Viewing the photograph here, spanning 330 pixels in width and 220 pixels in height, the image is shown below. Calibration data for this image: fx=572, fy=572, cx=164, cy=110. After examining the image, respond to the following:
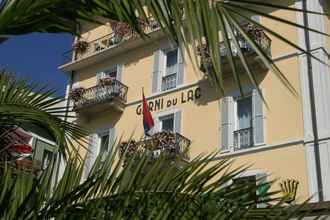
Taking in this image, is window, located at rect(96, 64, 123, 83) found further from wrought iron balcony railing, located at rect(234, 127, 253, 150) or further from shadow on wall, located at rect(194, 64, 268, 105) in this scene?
wrought iron balcony railing, located at rect(234, 127, 253, 150)

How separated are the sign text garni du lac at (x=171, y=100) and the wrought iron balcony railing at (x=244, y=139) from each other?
209 centimetres

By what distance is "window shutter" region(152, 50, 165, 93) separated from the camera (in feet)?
58.7

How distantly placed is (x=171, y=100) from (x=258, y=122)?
3.49m

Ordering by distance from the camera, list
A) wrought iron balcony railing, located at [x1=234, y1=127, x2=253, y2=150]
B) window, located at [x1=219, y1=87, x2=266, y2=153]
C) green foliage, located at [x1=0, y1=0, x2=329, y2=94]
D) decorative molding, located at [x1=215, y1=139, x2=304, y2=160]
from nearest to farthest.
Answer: green foliage, located at [x1=0, y1=0, x2=329, y2=94]
decorative molding, located at [x1=215, y1=139, x2=304, y2=160]
window, located at [x1=219, y1=87, x2=266, y2=153]
wrought iron balcony railing, located at [x1=234, y1=127, x2=253, y2=150]

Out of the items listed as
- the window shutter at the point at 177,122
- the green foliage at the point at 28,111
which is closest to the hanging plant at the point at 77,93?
the window shutter at the point at 177,122

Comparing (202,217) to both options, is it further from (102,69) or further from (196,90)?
(102,69)

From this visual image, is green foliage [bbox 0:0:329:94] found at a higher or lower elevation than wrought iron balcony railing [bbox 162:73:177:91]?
lower

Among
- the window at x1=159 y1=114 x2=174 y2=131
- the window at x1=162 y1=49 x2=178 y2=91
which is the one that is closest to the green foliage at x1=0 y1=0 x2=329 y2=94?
the window at x1=159 y1=114 x2=174 y2=131

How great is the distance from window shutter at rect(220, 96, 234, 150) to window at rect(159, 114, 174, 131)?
6.92 ft

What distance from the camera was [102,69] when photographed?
794 inches

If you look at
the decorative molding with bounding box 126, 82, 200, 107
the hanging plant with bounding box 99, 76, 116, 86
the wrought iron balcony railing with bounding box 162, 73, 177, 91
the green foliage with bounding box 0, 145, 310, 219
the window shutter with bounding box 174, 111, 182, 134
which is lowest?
the green foliage with bounding box 0, 145, 310, 219

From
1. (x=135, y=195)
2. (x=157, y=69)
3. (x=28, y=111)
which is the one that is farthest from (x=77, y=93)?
(x=135, y=195)

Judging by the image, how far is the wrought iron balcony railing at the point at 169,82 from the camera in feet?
57.6

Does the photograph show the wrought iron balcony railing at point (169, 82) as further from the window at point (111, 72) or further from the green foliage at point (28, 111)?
the green foliage at point (28, 111)
